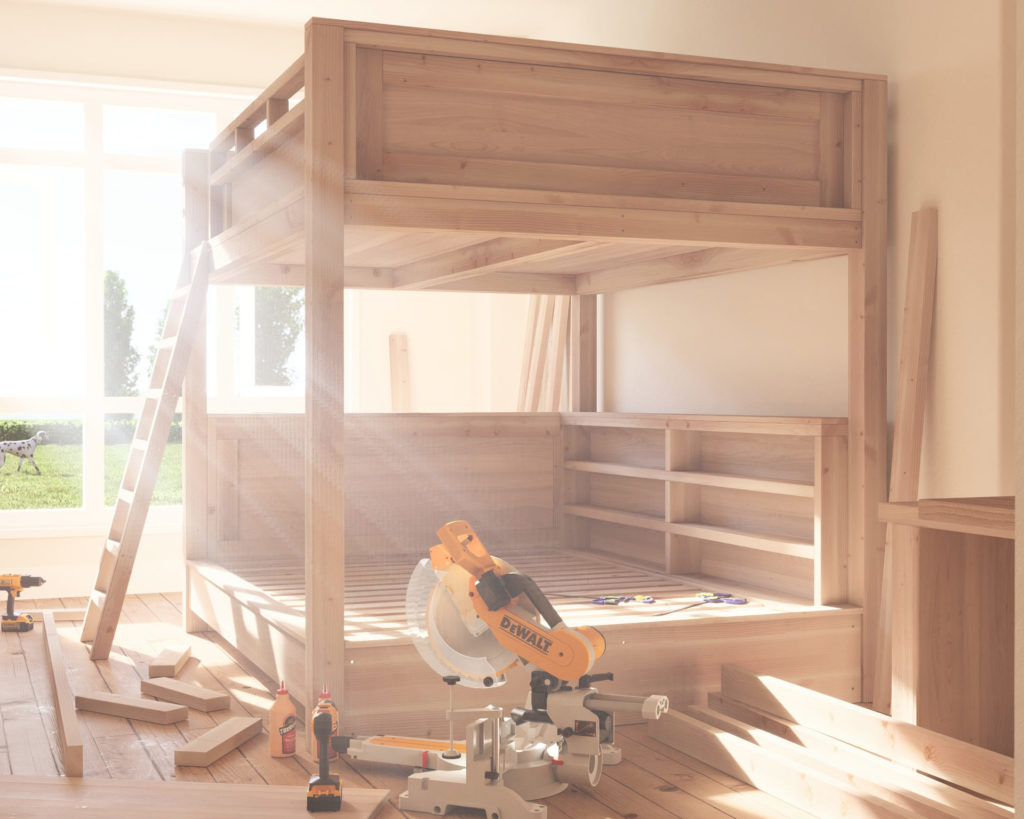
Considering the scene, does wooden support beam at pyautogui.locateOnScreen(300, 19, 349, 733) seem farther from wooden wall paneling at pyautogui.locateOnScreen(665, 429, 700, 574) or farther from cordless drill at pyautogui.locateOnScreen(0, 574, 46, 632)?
cordless drill at pyautogui.locateOnScreen(0, 574, 46, 632)

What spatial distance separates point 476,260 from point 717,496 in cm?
136

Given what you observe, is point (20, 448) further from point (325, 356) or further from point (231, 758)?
point (325, 356)

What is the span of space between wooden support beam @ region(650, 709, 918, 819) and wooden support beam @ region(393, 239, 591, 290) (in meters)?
1.63

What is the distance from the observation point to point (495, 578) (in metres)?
2.92

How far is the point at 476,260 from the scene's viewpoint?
4797 mm

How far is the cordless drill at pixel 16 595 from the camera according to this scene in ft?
17.3

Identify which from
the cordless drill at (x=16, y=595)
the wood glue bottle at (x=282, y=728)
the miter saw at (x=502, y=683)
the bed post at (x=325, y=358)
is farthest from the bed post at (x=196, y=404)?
the miter saw at (x=502, y=683)

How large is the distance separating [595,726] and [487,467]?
8.76ft

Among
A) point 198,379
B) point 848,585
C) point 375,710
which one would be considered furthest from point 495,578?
point 198,379

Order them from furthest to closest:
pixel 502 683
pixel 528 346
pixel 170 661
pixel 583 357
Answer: pixel 528 346
pixel 583 357
pixel 170 661
pixel 502 683

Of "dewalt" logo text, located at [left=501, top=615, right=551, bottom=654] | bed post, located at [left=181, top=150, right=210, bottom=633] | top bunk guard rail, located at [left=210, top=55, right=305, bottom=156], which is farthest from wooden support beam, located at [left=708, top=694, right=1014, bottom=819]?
bed post, located at [left=181, top=150, right=210, bottom=633]

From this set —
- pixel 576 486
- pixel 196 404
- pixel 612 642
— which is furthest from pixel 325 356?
pixel 576 486

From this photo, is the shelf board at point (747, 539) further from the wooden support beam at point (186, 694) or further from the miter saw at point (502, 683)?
the wooden support beam at point (186, 694)

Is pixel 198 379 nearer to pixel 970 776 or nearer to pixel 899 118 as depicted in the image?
pixel 899 118
